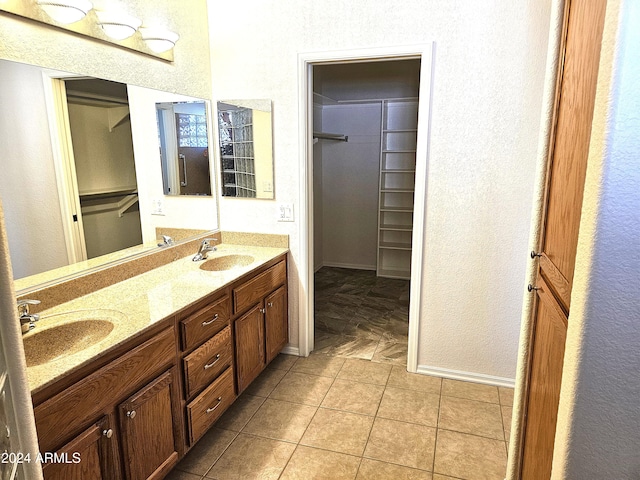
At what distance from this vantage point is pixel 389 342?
3.28m

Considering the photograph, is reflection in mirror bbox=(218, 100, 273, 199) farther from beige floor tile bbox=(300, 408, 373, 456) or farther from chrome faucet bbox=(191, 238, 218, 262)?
beige floor tile bbox=(300, 408, 373, 456)

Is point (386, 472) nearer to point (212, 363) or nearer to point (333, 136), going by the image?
point (212, 363)

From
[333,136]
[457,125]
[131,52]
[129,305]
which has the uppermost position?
[131,52]

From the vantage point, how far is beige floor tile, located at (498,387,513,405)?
2.51m

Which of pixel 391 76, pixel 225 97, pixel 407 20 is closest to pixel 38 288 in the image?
pixel 225 97

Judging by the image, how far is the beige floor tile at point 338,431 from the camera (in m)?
2.12

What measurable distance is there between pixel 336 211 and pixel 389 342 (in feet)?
7.74

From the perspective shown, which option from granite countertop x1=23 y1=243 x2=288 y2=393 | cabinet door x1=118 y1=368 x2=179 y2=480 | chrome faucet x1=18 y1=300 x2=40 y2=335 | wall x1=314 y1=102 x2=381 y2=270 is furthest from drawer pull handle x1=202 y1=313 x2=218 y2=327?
wall x1=314 y1=102 x2=381 y2=270

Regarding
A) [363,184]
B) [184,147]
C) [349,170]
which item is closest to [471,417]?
[184,147]

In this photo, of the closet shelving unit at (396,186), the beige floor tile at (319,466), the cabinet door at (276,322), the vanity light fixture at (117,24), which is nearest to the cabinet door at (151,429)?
the beige floor tile at (319,466)

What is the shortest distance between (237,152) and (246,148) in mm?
80

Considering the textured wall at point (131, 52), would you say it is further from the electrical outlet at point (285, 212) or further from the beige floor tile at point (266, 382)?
the beige floor tile at point (266, 382)

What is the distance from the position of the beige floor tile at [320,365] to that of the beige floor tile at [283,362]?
0.13 ft

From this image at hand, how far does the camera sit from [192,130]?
2.75 m
